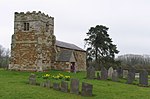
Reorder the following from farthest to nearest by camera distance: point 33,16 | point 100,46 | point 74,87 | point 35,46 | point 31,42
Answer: point 100,46 → point 33,16 → point 31,42 → point 35,46 → point 74,87

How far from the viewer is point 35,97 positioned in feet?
53.6

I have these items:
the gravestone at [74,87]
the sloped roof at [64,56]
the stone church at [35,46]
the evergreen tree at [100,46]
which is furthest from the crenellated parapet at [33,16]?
the gravestone at [74,87]

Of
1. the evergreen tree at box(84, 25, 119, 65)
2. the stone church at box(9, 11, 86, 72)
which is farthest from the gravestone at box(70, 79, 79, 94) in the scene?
the evergreen tree at box(84, 25, 119, 65)

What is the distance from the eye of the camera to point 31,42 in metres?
39.9

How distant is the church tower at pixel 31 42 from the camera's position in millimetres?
39281

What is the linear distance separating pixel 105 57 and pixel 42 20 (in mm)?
19336

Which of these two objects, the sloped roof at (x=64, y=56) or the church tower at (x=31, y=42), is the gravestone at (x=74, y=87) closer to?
the church tower at (x=31, y=42)

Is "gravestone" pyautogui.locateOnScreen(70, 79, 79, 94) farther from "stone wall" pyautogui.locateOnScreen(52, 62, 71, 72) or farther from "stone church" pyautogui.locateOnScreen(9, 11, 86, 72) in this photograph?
"stone wall" pyautogui.locateOnScreen(52, 62, 71, 72)

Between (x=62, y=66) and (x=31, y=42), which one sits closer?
(x=31, y=42)

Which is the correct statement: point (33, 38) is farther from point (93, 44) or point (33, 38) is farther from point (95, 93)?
point (95, 93)

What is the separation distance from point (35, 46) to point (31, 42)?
1.08 metres

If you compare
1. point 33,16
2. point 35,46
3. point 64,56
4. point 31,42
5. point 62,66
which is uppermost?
point 33,16

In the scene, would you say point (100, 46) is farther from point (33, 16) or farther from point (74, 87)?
point (74, 87)

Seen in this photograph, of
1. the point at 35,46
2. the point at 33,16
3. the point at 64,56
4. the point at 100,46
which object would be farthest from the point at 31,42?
the point at 100,46
